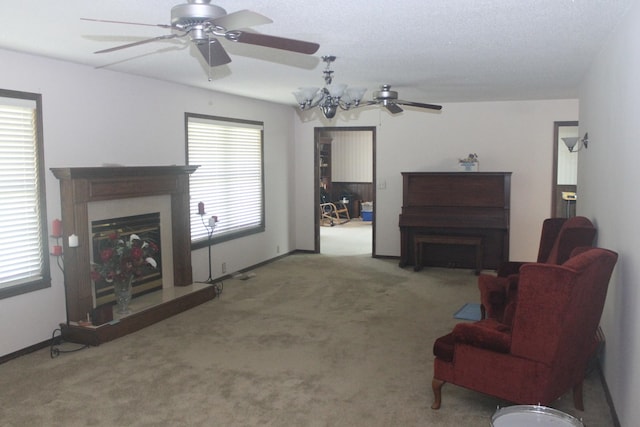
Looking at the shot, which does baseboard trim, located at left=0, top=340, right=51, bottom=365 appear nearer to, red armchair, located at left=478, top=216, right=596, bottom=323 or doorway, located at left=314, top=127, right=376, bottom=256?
red armchair, located at left=478, top=216, right=596, bottom=323

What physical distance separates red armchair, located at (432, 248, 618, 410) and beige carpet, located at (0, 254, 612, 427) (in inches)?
12.2

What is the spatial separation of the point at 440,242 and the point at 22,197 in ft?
15.9

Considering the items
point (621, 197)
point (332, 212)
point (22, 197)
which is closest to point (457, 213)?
point (621, 197)

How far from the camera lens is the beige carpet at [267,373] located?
325 centimetres

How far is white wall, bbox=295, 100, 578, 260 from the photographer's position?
745cm

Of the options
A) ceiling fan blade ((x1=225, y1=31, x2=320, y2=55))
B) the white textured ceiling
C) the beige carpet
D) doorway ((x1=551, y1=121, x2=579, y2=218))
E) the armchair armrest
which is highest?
the white textured ceiling

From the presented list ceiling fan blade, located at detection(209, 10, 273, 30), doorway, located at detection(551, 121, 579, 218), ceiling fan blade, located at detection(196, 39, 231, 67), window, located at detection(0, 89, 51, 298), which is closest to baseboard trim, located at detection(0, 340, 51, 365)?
window, located at detection(0, 89, 51, 298)

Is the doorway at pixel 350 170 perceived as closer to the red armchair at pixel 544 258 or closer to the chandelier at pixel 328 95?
the red armchair at pixel 544 258

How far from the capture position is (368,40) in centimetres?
370

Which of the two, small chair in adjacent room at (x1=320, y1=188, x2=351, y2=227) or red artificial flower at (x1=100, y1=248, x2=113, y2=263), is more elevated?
red artificial flower at (x1=100, y1=248, x2=113, y2=263)

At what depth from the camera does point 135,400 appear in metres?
3.46

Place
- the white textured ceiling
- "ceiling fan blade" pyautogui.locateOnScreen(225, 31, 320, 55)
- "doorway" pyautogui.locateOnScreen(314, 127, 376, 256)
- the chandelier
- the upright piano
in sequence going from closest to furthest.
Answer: "ceiling fan blade" pyautogui.locateOnScreen(225, 31, 320, 55), the white textured ceiling, the chandelier, the upright piano, "doorway" pyautogui.locateOnScreen(314, 127, 376, 256)

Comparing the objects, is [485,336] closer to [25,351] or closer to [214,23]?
[214,23]

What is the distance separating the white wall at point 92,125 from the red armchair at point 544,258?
3.25 metres
